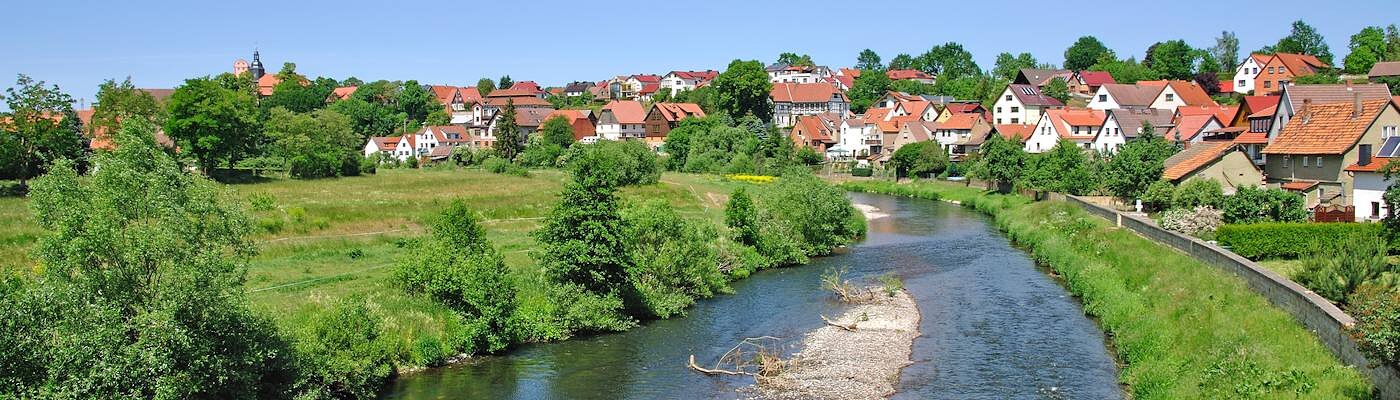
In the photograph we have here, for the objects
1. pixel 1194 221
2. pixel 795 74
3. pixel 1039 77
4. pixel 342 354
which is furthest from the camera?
pixel 795 74

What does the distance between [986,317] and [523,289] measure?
48.9 ft

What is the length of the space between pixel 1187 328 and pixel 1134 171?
27.8 m

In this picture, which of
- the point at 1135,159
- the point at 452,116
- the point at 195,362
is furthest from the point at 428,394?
the point at 452,116

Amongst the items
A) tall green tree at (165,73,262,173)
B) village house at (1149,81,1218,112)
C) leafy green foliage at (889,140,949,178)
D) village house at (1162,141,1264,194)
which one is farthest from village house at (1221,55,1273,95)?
tall green tree at (165,73,262,173)

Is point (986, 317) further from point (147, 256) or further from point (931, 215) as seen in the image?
point (931, 215)

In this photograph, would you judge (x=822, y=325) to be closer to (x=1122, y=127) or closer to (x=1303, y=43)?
(x=1122, y=127)

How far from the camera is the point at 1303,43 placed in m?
132

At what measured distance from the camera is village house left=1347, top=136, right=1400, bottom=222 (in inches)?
1485

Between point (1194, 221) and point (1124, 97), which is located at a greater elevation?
point (1124, 97)

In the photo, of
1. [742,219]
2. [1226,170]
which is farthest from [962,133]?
[742,219]

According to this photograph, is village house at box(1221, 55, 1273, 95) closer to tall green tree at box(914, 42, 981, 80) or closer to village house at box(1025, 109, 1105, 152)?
village house at box(1025, 109, 1105, 152)

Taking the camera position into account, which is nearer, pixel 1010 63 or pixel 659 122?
pixel 659 122

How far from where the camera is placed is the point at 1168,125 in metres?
80.9

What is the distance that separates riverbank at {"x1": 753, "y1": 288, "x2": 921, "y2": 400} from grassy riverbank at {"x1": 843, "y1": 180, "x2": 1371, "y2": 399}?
5709 millimetres
